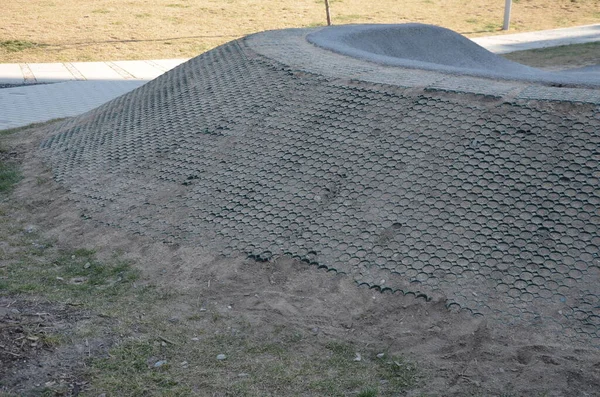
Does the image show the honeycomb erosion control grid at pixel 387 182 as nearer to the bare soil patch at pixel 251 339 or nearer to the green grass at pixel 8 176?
the bare soil patch at pixel 251 339

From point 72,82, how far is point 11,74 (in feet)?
4.80

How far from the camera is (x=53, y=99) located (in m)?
10.3

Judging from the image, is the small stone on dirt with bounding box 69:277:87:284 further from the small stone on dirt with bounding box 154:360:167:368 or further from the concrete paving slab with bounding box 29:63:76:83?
the concrete paving slab with bounding box 29:63:76:83

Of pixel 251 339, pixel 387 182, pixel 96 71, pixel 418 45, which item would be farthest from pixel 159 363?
pixel 96 71

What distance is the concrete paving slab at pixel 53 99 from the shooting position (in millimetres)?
9188

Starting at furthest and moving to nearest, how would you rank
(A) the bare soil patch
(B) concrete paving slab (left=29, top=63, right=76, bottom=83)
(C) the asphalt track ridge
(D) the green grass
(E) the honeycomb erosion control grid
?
1. (B) concrete paving slab (left=29, top=63, right=76, bottom=83)
2. (C) the asphalt track ridge
3. (D) the green grass
4. (E) the honeycomb erosion control grid
5. (A) the bare soil patch

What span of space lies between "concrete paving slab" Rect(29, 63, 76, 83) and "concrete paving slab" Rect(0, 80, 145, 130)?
49 cm

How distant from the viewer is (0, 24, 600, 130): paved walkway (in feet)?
31.1

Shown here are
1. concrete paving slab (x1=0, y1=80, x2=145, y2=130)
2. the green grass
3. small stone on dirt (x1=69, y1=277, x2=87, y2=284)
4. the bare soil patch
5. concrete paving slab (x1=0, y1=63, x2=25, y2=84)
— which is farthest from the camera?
concrete paving slab (x1=0, y1=63, x2=25, y2=84)

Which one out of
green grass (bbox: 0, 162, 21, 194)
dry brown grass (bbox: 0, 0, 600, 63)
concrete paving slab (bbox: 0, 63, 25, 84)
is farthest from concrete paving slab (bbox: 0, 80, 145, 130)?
dry brown grass (bbox: 0, 0, 600, 63)

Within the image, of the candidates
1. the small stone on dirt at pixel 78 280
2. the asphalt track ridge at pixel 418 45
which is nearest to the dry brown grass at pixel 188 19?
the asphalt track ridge at pixel 418 45

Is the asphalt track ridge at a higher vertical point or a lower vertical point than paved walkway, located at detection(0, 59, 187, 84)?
higher

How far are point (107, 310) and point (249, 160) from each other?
187cm

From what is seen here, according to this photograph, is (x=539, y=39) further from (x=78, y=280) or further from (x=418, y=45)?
(x=78, y=280)
